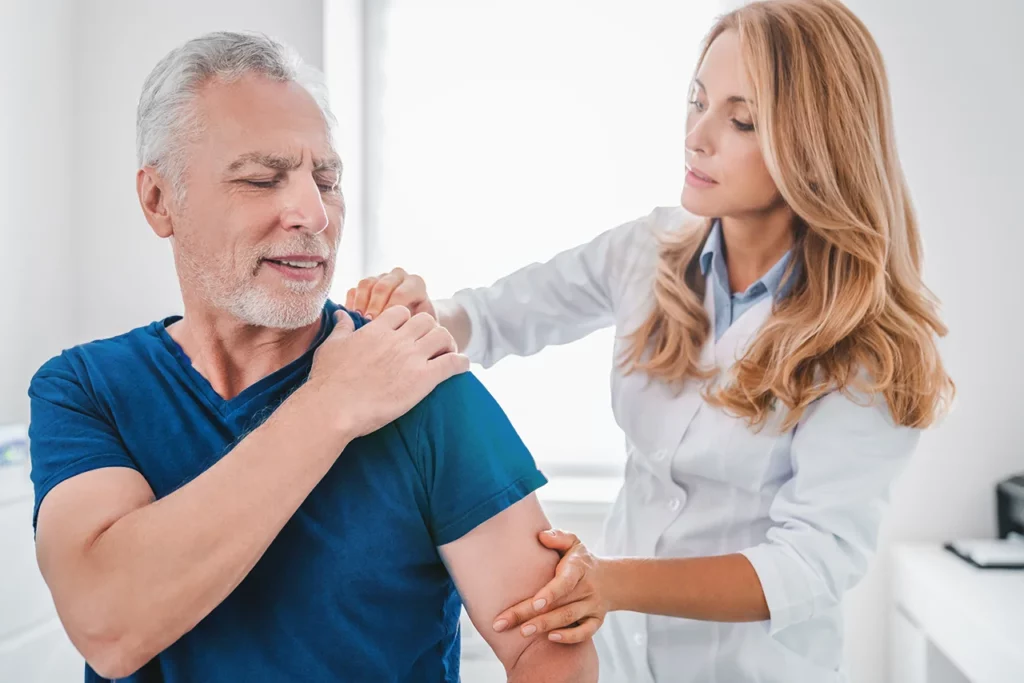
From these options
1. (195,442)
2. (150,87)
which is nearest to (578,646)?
(195,442)

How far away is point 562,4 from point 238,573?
7.22 ft

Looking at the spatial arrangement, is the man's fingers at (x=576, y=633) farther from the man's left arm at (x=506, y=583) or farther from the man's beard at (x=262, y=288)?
the man's beard at (x=262, y=288)

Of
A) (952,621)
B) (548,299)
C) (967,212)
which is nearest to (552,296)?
(548,299)

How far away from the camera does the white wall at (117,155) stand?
2.47 meters

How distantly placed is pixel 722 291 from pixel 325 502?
2.56ft

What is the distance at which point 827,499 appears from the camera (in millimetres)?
1317

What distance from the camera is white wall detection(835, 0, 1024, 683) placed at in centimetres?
223

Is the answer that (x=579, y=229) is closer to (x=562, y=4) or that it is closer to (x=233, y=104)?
(x=562, y=4)

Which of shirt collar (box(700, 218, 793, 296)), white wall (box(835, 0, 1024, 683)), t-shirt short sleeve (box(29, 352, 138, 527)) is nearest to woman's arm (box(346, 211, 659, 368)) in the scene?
shirt collar (box(700, 218, 793, 296))

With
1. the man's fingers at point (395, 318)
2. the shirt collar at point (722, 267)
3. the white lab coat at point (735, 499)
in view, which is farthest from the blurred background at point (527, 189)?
the man's fingers at point (395, 318)

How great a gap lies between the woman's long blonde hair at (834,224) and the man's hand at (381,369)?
0.53 meters

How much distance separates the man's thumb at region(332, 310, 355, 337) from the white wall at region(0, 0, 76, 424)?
1374 millimetres

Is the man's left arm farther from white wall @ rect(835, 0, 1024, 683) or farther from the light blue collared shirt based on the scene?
white wall @ rect(835, 0, 1024, 683)

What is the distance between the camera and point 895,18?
225 cm
